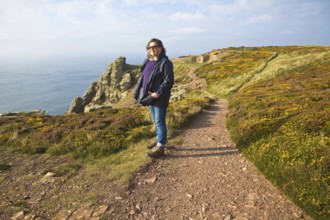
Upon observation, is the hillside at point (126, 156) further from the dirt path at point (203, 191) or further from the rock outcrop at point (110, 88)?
the rock outcrop at point (110, 88)

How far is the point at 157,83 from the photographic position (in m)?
7.94

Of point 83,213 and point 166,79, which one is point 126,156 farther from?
point 83,213

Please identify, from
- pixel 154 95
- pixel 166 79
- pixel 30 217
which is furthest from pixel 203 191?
pixel 30 217

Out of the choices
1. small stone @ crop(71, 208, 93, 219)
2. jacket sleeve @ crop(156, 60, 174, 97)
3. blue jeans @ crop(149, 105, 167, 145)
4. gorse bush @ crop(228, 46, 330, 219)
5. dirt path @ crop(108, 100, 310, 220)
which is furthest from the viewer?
blue jeans @ crop(149, 105, 167, 145)

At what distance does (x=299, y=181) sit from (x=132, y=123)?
8.80 meters

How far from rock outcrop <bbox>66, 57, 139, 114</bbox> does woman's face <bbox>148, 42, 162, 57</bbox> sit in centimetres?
5403

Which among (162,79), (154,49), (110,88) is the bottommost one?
(110,88)

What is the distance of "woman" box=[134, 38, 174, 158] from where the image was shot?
25.0 ft

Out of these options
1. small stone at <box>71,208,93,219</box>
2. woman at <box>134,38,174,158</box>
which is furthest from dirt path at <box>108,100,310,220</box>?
woman at <box>134,38,174,158</box>

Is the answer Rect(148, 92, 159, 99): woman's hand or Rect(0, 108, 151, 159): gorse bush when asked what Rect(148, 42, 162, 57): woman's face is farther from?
Rect(0, 108, 151, 159): gorse bush

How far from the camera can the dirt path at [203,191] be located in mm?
5484

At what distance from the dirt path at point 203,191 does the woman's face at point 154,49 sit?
3.66 metres

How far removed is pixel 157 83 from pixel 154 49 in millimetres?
1094

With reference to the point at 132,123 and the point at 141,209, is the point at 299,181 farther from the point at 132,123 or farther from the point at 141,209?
the point at 132,123
